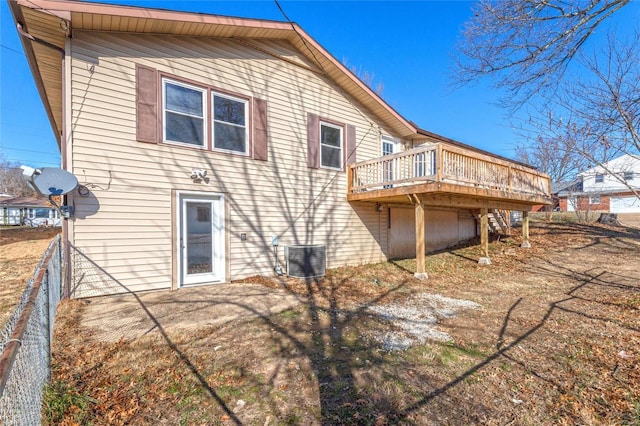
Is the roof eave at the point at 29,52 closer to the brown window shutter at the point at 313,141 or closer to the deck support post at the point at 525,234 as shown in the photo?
the brown window shutter at the point at 313,141

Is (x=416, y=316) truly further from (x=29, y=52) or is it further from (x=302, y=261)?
(x=29, y=52)

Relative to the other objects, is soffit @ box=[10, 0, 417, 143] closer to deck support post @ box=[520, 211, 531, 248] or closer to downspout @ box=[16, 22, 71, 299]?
downspout @ box=[16, 22, 71, 299]

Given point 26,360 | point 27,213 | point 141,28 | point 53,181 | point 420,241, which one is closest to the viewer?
point 26,360

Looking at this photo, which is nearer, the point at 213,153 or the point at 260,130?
the point at 213,153

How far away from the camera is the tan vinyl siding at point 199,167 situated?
17.7 ft

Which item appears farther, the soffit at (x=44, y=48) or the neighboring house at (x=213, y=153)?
the neighboring house at (x=213, y=153)

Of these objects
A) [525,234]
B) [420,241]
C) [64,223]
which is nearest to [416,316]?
[420,241]

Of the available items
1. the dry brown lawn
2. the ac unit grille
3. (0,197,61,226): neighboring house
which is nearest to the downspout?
the dry brown lawn

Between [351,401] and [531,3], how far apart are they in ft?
25.1

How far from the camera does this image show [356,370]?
311 centimetres

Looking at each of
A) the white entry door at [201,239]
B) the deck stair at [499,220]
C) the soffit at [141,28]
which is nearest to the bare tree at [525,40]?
the soffit at [141,28]

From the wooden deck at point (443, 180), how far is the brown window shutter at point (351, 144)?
326 mm

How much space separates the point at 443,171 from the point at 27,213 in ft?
120

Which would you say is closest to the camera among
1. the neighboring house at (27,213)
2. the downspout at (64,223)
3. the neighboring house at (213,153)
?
the downspout at (64,223)
